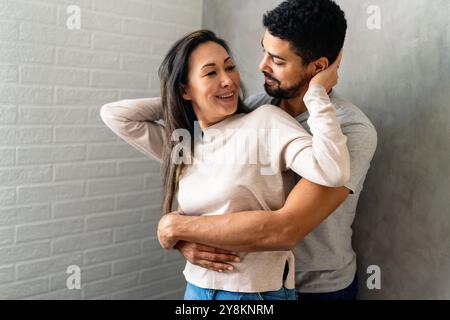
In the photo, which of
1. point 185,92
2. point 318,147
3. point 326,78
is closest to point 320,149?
point 318,147

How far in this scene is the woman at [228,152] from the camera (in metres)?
1.18

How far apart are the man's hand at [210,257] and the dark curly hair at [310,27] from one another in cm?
64

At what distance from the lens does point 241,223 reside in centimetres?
122

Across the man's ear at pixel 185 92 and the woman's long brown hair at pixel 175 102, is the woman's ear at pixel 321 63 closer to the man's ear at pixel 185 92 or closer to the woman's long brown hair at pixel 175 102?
the woman's long brown hair at pixel 175 102

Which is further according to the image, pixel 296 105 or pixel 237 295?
pixel 296 105

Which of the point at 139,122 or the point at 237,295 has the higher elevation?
the point at 139,122

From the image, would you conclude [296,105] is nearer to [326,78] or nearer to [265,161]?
[326,78]

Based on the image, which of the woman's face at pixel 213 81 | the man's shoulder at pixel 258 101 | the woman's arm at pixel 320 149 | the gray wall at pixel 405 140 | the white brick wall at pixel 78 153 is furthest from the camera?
the white brick wall at pixel 78 153

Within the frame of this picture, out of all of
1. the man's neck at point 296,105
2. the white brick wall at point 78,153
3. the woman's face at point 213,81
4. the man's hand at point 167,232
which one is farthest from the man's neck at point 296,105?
the white brick wall at point 78,153

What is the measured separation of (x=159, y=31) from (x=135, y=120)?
0.90 m

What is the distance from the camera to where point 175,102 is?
1.45 meters

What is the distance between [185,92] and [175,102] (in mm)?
45
